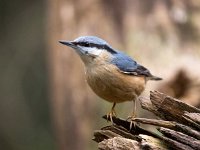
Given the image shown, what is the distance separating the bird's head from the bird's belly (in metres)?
0.17

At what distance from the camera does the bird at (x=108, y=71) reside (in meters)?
5.27

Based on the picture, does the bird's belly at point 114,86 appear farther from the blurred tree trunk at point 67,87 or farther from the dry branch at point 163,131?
the blurred tree trunk at point 67,87

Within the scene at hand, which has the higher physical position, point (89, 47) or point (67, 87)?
point (89, 47)

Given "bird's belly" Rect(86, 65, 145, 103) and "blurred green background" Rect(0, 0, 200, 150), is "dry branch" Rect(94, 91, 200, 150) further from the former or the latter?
"blurred green background" Rect(0, 0, 200, 150)

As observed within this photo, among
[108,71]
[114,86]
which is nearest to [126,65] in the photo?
[108,71]

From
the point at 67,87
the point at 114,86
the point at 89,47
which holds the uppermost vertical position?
the point at 89,47

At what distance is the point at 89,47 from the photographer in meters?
5.39

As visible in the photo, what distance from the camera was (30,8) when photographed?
13898 millimetres

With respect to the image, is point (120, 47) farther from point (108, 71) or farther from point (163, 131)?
point (163, 131)

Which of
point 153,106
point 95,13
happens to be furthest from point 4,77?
point 153,106

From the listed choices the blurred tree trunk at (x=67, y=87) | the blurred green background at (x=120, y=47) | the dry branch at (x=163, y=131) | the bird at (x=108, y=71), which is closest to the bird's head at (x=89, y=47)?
the bird at (x=108, y=71)

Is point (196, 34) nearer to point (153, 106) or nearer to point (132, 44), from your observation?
point (132, 44)

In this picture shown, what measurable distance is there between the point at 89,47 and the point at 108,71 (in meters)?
0.26

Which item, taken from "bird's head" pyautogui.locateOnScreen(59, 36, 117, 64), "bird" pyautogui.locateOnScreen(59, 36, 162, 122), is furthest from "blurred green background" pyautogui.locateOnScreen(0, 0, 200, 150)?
"bird's head" pyautogui.locateOnScreen(59, 36, 117, 64)
